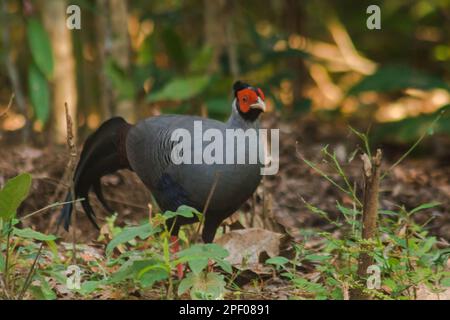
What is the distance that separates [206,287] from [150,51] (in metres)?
4.25

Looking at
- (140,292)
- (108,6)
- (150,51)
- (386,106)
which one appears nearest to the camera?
(140,292)

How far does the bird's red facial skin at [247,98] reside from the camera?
414cm

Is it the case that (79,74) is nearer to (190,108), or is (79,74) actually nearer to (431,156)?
(190,108)

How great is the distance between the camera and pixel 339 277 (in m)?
3.71

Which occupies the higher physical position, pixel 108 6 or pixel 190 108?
pixel 108 6

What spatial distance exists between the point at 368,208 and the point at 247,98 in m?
0.96

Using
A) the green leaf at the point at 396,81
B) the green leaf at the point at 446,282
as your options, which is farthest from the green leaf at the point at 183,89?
the green leaf at the point at 446,282

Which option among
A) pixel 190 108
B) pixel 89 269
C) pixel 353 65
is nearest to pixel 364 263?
pixel 89 269

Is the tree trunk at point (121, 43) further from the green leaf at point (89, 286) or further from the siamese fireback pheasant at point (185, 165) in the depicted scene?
the green leaf at point (89, 286)

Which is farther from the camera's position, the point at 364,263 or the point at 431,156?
the point at 431,156

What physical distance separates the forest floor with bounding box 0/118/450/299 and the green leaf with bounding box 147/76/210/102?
2.33 ft

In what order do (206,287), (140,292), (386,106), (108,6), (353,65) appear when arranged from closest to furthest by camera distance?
(206,287) < (140,292) < (108,6) < (353,65) < (386,106)

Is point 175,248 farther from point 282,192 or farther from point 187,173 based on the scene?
point 282,192

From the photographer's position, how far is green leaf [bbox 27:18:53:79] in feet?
22.2
